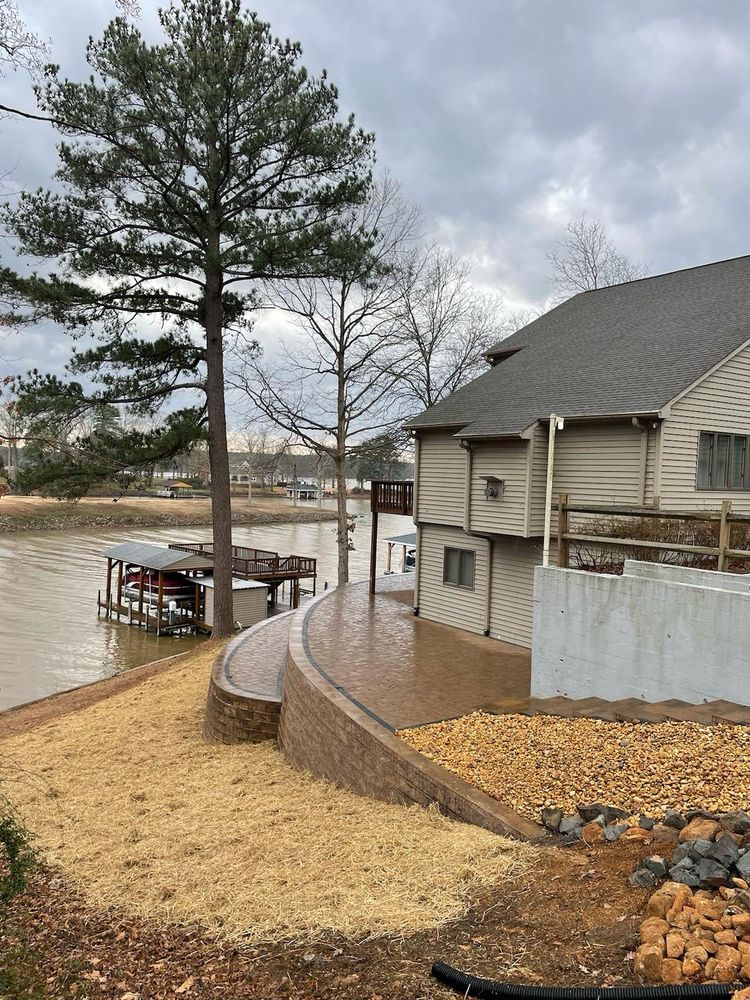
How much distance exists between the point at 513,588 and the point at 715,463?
4.08 meters

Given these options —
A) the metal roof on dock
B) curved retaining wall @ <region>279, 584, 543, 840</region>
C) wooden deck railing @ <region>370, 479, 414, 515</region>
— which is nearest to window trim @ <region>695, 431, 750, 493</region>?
wooden deck railing @ <region>370, 479, 414, 515</region>

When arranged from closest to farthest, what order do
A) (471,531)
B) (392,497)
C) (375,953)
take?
(375,953), (471,531), (392,497)

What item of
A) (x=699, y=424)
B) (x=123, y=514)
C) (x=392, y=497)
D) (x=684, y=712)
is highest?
(x=699, y=424)

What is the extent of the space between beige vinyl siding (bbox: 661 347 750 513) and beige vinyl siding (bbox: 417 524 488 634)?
13.0 ft

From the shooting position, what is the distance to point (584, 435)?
11172 millimetres

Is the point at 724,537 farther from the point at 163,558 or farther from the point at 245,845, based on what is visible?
the point at 163,558

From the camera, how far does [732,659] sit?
6648 millimetres

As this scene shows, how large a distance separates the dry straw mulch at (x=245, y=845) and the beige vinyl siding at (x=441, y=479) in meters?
6.20

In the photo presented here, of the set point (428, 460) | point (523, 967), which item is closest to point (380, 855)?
point (523, 967)

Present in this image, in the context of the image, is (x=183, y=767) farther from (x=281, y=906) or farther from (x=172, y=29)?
(x=172, y=29)

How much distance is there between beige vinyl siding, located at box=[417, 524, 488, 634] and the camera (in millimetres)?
13500

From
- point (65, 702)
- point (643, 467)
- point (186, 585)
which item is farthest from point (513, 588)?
point (186, 585)

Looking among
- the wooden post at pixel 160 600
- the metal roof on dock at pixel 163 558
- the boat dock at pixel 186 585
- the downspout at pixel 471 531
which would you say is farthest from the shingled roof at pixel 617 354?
the metal roof on dock at pixel 163 558

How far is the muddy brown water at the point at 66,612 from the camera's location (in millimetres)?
19203
